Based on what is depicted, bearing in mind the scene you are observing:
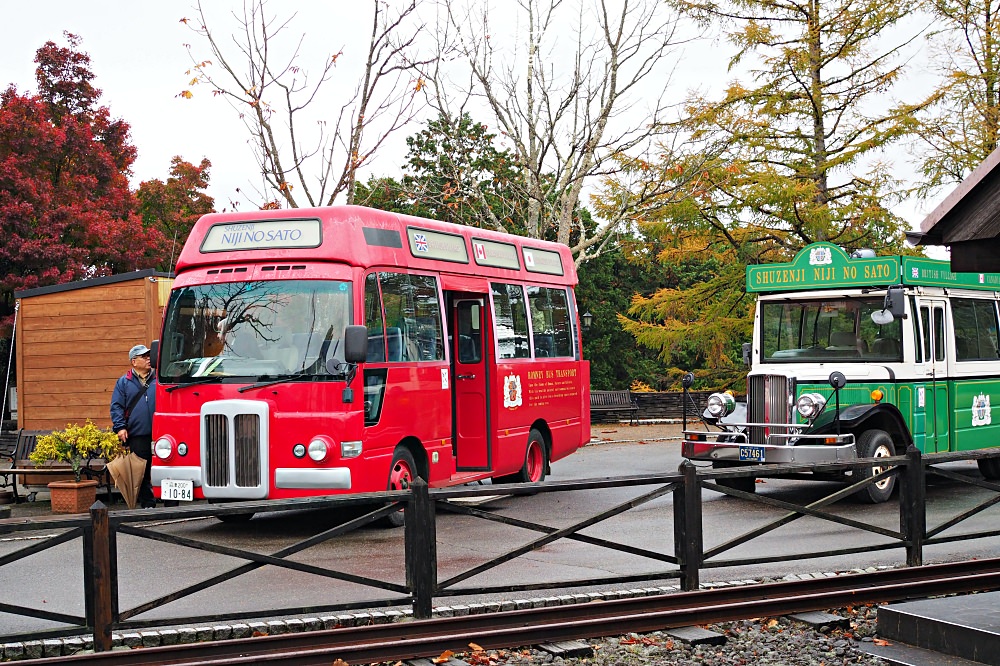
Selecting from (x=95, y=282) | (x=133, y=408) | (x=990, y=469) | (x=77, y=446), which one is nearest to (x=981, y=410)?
(x=990, y=469)

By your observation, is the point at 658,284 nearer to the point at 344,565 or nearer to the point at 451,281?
the point at 451,281

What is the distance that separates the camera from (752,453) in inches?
552

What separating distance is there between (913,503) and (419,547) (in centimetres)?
461

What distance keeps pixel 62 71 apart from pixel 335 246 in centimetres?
2434

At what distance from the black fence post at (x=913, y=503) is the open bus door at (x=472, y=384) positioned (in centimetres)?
581

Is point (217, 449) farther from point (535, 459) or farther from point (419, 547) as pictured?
point (535, 459)

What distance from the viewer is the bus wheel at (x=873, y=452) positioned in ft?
45.6

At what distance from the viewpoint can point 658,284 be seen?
163 ft

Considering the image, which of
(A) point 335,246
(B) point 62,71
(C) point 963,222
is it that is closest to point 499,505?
(A) point 335,246

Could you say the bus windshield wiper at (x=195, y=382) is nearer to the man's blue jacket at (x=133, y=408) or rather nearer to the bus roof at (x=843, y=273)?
the man's blue jacket at (x=133, y=408)

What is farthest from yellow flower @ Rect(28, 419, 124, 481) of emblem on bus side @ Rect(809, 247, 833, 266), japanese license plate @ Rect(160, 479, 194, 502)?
emblem on bus side @ Rect(809, 247, 833, 266)

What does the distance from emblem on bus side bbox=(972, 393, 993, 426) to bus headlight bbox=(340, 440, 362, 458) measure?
29.1 feet

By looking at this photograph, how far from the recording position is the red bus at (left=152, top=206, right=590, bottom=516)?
1152cm

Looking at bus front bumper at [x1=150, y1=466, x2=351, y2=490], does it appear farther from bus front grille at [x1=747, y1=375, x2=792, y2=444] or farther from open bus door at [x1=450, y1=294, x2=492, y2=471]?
bus front grille at [x1=747, y1=375, x2=792, y2=444]
